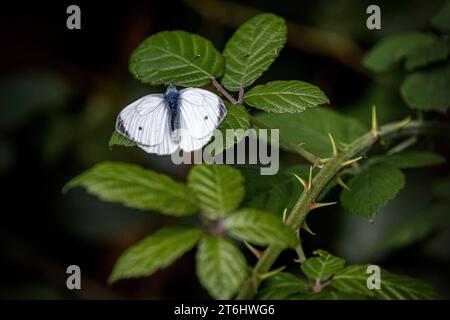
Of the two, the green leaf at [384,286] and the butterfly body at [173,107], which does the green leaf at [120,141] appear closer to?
the butterfly body at [173,107]

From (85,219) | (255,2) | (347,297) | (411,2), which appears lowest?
(347,297)

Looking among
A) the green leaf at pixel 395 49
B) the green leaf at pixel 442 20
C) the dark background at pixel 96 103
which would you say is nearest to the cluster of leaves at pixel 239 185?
the green leaf at pixel 395 49

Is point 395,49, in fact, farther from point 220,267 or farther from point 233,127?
point 220,267

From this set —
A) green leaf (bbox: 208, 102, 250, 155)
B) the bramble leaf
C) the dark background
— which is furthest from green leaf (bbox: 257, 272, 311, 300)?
the dark background

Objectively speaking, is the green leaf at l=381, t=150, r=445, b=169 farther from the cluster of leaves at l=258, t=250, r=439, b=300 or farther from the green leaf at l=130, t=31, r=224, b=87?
the green leaf at l=130, t=31, r=224, b=87

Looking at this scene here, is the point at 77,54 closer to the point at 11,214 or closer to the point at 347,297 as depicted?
the point at 11,214

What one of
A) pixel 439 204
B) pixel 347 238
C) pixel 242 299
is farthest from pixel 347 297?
pixel 347 238

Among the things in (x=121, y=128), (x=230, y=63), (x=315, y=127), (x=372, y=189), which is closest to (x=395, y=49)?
(x=315, y=127)
